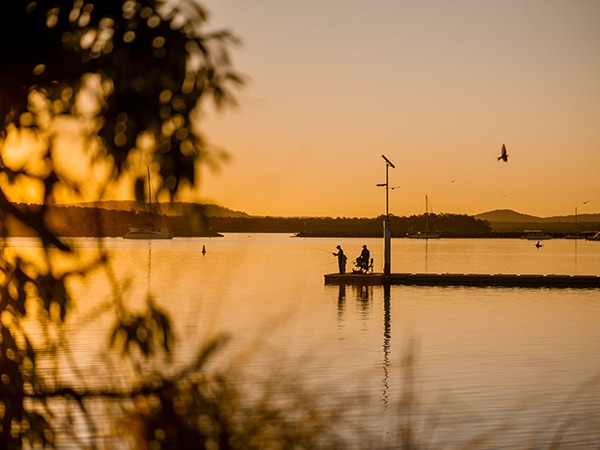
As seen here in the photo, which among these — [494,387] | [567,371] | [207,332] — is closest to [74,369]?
[207,332]

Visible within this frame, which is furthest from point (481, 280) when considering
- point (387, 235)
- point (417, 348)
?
point (417, 348)

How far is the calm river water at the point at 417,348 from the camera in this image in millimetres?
4793

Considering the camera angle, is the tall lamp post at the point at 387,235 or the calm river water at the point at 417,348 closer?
the calm river water at the point at 417,348

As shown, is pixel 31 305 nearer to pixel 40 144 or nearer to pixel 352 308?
pixel 40 144

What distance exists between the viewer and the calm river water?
4.79 m

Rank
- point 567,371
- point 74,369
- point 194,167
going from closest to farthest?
point 194,167 → point 74,369 → point 567,371

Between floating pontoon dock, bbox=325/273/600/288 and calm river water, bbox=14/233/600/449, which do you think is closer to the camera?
calm river water, bbox=14/233/600/449

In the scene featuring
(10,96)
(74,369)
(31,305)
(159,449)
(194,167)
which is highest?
(10,96)

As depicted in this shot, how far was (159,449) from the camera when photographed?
15.7ft

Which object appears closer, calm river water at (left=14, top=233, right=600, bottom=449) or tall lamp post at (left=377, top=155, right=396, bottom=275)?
calm river water at (left=14, top=233, right=600, bottom=449)

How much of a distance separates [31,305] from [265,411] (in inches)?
59.5

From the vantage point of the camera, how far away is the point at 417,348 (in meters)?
9.51

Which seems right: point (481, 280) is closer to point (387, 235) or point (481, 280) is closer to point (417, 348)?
point (387, 235)

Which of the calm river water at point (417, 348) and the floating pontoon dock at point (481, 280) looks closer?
the calm river water at point (417, 348)
